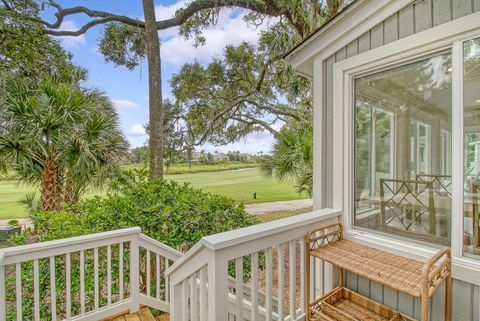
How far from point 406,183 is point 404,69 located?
35.5 inches

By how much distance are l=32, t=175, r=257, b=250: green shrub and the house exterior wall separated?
5.56ft

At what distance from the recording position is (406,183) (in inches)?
84.0

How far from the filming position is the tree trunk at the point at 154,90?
531cm

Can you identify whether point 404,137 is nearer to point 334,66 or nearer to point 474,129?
point 474,129

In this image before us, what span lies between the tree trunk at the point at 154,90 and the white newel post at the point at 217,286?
4.11m

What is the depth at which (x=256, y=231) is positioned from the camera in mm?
1662

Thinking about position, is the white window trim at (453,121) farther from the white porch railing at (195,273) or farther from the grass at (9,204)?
the grass at (9,204)

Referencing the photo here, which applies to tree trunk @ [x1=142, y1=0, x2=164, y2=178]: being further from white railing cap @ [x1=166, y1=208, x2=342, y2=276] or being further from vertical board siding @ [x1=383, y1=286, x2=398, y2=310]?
vertical board siding @ [x1=383, y1=286, x2=398, y2=310]

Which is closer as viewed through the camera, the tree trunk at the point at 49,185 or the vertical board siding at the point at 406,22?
the vertical board siding at the point at 406,22

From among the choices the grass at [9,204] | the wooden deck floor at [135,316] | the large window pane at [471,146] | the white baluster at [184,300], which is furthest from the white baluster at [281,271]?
the grass at [9,204]

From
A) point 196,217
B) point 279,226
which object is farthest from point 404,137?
point 196,217

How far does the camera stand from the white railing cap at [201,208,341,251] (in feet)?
4.76

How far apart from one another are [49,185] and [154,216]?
8.61ft

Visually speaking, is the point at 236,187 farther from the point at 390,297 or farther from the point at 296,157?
the point at 390,297
